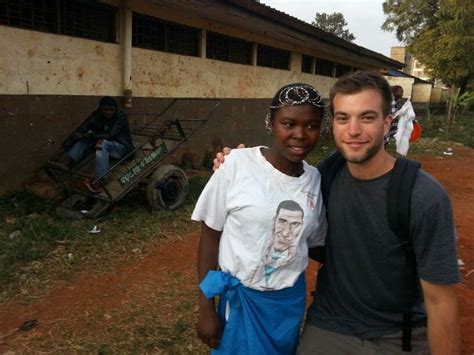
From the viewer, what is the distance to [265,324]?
1758mm

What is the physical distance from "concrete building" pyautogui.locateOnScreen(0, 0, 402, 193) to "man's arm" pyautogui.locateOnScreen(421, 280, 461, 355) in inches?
223

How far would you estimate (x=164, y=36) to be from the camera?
8.09 m

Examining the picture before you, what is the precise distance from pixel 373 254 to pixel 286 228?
1.19ft

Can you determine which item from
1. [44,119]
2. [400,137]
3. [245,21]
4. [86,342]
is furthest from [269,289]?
[245,21]

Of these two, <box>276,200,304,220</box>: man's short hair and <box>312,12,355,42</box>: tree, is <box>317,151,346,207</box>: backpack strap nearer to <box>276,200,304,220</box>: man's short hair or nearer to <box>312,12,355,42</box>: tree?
<box>276,200,304,220</box>: man's short hair

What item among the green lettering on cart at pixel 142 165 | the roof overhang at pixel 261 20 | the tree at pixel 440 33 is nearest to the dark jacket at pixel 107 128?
the green lettering on cart at pixel 142 165

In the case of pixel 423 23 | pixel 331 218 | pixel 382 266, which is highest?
pixel 423 23

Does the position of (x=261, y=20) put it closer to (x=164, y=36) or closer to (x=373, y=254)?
(x=164, y=36)

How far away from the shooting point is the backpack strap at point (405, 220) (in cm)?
156

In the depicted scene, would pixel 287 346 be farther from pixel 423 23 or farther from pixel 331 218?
pixel 423 23

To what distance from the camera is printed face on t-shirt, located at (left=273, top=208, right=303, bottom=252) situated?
1706 mm

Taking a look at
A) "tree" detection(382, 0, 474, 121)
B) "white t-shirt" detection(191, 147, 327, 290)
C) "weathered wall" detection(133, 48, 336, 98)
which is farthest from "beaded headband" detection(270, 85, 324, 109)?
"tree" detection(382, 0, 474, 121)

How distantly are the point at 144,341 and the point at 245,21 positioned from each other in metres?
6.90

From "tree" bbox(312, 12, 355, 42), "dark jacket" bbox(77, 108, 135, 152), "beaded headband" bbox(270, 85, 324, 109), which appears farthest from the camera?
"tree" bbox(312, 12, 355, 42)
